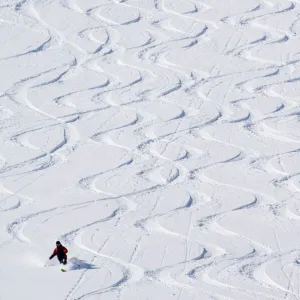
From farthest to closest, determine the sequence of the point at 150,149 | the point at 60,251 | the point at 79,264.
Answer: the point at 150,149 < the point at 79,264 < the point at 60,251

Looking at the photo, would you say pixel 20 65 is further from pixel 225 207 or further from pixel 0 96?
pixel 225 207

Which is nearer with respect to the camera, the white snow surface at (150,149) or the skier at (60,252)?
the skier at (60,252)

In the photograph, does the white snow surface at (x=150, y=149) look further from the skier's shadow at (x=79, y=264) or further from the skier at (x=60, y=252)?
the skier at (x=60, y=252)

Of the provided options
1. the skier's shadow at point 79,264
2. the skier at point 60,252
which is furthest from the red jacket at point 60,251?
the skier's shadow at point 79,264

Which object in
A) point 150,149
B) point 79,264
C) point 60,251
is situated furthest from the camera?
point 150,149

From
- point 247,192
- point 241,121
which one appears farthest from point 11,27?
point 247,192

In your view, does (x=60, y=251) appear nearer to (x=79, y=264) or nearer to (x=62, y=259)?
(x=62, y=259)

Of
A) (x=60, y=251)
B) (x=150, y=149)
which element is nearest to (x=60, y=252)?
(x=60, y=251)
